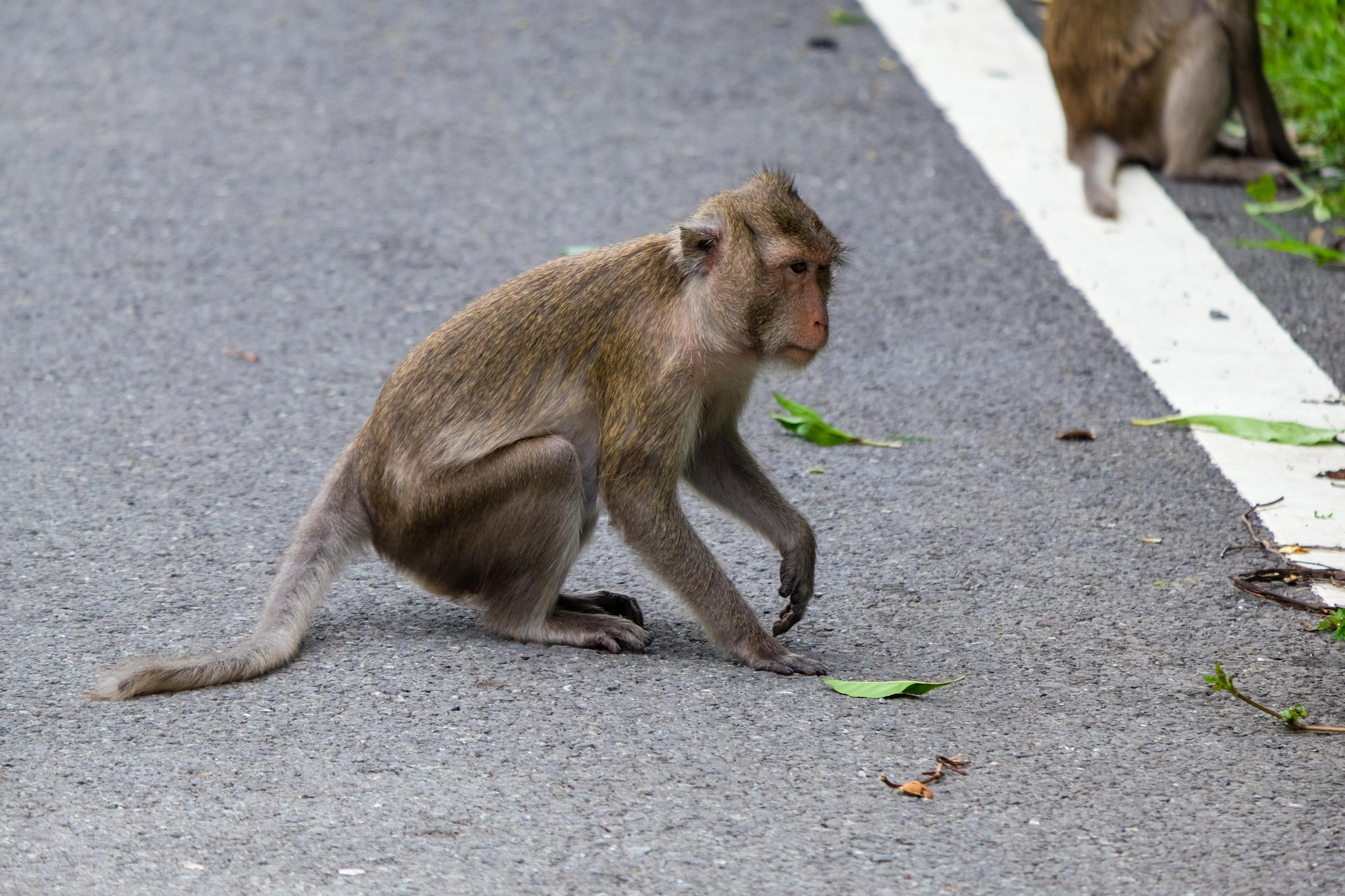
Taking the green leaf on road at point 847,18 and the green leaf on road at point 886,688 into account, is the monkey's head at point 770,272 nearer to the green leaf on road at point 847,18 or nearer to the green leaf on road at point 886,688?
the green leaf on road at point 886,688

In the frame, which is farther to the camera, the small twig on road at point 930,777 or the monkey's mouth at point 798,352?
the monkey's mouth at point 798,352

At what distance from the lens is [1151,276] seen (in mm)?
5879

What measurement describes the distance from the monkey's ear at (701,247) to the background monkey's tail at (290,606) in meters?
0.93

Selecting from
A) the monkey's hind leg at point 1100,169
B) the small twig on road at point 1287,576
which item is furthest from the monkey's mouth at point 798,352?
the monkey's hind leg at point 1100,169

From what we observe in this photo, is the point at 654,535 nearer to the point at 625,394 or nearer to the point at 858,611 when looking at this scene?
the point at 625,394

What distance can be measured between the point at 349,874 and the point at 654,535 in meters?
1.16

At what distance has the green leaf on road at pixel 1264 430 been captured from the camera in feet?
15.4

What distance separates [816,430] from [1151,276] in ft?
5.76

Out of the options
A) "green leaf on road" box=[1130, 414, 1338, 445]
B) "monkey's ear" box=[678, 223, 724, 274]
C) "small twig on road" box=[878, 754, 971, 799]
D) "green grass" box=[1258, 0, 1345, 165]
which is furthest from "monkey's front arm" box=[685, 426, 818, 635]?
"green grass" box=[1258, 0, 1345, 165]

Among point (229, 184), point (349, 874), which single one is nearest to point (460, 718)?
point (349, 874)

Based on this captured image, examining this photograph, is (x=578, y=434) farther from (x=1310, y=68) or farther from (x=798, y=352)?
(x=1310, y=68)

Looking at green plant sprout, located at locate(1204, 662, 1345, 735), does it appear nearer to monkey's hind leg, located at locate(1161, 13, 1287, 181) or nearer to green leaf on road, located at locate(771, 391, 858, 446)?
green leaf on road, located at locate(771, 391, 858, 446)

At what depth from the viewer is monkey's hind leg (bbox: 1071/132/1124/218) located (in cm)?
644

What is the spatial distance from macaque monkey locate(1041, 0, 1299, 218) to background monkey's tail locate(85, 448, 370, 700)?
13.3 feet
